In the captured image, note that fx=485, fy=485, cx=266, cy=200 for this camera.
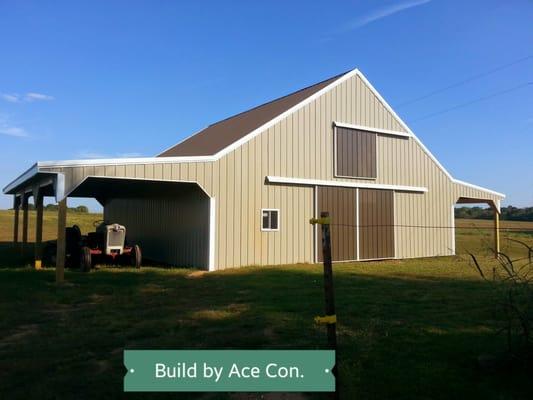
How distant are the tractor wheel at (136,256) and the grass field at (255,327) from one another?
194 centimetres

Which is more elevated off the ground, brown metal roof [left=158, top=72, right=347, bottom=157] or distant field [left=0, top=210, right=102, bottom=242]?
brown metal roof [left=158, top=72, right=347, bottom=157]

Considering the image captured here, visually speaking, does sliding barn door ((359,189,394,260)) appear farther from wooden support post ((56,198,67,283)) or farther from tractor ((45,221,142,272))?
wooden support post ((56,198,67,283))

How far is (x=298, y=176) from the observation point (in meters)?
16.2

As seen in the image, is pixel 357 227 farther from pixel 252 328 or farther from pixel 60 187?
pixel 252 328

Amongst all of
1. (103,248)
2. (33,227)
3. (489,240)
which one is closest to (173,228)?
(103,248)

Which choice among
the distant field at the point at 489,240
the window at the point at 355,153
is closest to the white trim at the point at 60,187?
the distant field at the point at 489,240

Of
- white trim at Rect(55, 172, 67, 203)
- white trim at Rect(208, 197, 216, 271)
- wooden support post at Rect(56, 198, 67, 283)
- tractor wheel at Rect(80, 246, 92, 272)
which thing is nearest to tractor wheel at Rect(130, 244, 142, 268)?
tractor wheel at Rect(80, 246, 92, 272)

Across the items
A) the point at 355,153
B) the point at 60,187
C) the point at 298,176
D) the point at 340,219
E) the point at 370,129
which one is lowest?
the point at 340,219

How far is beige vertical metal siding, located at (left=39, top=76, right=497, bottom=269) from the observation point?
47.2 ft

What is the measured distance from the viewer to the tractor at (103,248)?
48.9ft

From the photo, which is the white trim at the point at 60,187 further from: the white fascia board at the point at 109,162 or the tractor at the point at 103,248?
the tractor at the point at 103,248

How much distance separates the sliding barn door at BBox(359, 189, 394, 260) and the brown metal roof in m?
4.28

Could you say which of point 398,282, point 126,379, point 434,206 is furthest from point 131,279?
point 434,206

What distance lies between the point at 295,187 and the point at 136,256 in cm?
555
